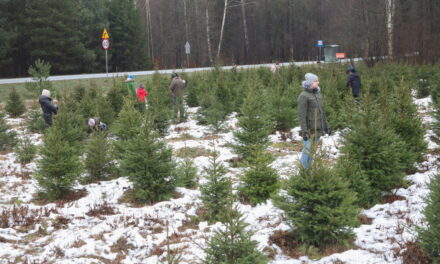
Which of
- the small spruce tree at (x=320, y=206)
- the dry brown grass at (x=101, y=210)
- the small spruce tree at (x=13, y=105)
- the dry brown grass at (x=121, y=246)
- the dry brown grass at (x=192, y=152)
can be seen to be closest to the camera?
the small spruce tree at (x=320, y=206)

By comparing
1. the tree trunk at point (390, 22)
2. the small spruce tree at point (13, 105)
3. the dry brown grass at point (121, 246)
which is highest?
the tree trunk at point (390, 22)

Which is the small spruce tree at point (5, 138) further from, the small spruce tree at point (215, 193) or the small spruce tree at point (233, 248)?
the small spruce tree at point (233, 248)

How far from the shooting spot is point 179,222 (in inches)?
271

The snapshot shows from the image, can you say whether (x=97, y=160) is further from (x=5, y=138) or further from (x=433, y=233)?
(x=433, y=233)

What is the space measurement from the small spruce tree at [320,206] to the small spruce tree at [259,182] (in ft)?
5.23

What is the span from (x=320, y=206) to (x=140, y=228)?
3.02 metres

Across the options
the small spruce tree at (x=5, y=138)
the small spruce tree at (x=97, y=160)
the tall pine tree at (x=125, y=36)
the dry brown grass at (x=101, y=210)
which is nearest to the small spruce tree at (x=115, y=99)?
the small spruce tree at (x=5, y=138)

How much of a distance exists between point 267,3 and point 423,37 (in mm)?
34552

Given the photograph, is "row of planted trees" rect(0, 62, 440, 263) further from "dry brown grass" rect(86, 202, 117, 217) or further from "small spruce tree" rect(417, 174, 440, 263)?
"small spruce tree" rect(417, 174, 440, 263)

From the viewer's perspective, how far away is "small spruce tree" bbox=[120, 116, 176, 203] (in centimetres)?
768

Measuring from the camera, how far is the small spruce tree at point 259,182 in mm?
7293

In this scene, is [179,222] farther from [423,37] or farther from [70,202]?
[423,37]

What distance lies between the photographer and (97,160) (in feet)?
29.6

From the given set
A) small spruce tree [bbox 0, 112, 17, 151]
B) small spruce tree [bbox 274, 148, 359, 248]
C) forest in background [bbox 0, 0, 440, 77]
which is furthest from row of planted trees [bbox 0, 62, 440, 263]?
forest in background [bbox 0, 0, 440, 77]
